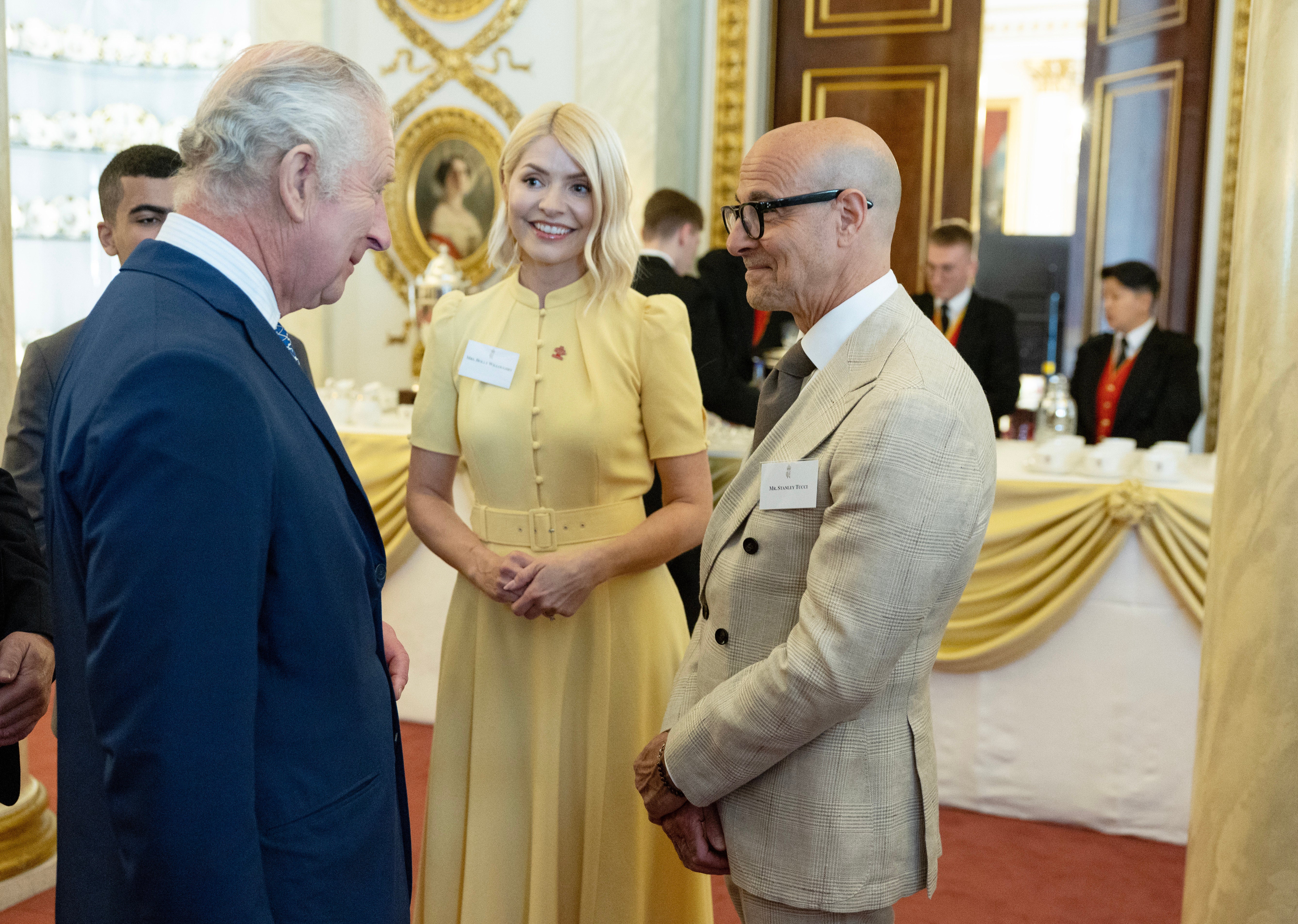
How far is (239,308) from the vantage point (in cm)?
113

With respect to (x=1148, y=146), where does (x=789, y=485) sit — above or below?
below

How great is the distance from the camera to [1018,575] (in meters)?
3.50

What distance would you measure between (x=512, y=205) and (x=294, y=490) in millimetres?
1146

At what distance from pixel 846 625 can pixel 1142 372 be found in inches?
169

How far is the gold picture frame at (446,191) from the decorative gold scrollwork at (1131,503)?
407 cm

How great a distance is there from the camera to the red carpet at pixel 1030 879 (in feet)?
9.75

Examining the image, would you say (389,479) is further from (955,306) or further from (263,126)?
(263,126)

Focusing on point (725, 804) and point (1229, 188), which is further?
point (1229, 188)

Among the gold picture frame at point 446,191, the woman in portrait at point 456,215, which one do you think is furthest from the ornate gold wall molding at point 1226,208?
the woman in portrait at point 456,215

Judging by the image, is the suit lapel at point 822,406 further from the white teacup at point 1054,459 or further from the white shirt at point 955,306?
the white shirt at point 955,306

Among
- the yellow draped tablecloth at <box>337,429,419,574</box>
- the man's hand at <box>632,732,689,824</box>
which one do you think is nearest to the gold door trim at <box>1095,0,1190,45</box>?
the yellow draped tablecloth at <box>337,429,419,574</box>

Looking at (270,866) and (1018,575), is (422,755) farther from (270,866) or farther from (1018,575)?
(270,866)

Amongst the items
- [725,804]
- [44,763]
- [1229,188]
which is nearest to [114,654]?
[725,804]

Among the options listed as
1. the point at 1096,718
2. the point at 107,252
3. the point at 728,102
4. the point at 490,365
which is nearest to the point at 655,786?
the point at 490,365
